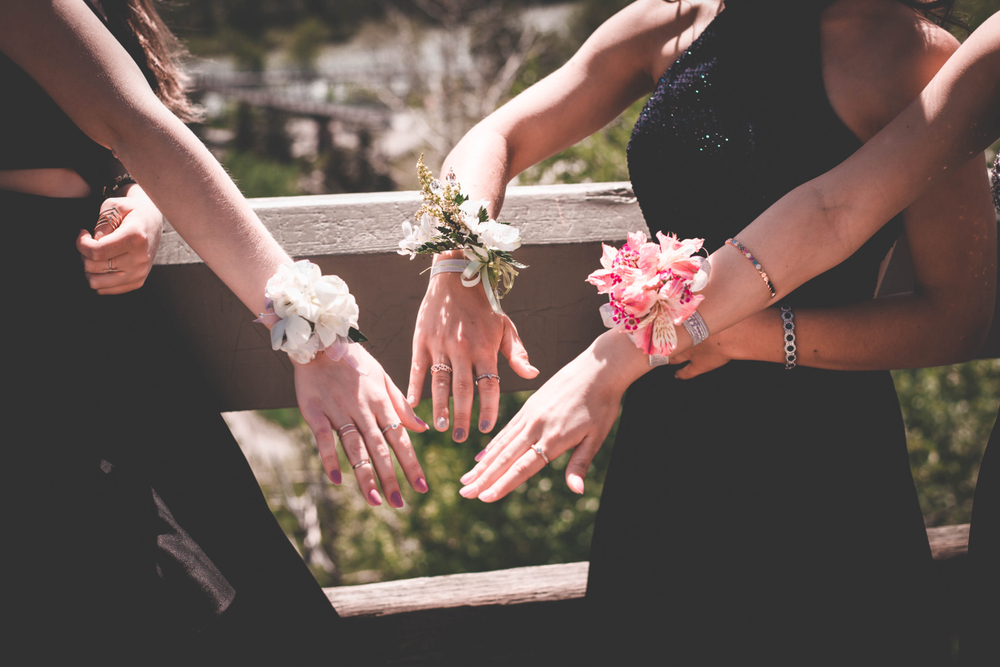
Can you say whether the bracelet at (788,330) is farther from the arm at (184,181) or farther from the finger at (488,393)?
the arm at (184,181)

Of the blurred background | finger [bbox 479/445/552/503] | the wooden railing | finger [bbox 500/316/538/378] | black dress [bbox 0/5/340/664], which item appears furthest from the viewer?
the blurred background

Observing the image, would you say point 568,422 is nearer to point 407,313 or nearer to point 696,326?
point 696,326

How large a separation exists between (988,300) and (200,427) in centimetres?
165

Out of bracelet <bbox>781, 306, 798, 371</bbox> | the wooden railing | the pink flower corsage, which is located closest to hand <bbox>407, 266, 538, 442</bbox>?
the pink flower corsage

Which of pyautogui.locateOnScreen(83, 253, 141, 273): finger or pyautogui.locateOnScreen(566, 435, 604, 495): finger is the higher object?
pyautogui.locateOnScreen(83, 253, 141, 273): finger

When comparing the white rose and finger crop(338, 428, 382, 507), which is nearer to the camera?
finger crop(338, 428, 382, 507)

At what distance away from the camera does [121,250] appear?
134cm

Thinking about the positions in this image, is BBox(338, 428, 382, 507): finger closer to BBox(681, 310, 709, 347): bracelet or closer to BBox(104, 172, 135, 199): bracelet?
BBox(681, 310, 709, 347): bracelet

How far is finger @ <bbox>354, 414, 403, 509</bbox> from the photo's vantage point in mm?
1236

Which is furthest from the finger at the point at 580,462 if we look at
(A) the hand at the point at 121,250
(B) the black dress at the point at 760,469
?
(A) the hand at the point at 121,250

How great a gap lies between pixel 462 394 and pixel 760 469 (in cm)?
72

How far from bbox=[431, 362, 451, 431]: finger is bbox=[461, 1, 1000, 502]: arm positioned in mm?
139

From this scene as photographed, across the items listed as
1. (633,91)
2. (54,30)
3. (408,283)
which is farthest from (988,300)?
(54,30)

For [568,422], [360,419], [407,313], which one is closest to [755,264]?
[568,422]
